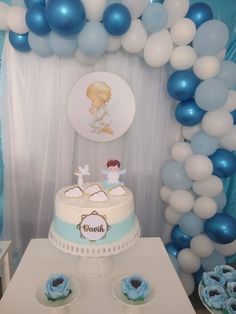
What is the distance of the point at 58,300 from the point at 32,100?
151 cm

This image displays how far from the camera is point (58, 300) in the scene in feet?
3.72

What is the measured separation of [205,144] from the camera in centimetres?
199

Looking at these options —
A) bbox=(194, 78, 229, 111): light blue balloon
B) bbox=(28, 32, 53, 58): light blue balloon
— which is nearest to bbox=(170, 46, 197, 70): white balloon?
bbox=(194, 78, 229, 111): light blue balloon

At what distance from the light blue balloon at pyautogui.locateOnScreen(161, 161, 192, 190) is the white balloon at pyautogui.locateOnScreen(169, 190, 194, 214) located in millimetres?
42

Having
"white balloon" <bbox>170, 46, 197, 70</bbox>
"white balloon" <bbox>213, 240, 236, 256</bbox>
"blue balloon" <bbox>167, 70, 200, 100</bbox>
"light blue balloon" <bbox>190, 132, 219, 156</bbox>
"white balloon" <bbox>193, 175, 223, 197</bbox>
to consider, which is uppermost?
"white balloon" <bbox>170, 46, 197, 70</bbox>

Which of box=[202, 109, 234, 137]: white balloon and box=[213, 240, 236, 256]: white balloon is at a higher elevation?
box=[202, 109, 234, 137]: white balloon

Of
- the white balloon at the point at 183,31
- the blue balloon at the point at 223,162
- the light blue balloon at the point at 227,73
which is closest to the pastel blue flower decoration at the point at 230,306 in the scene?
the blue balloon at the point at 223,162

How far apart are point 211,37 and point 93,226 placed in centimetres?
125

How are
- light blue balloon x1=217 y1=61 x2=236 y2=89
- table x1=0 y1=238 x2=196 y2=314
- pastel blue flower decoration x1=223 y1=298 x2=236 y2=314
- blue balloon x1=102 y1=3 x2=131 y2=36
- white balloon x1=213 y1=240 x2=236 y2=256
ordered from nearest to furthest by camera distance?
pastel blue flower decoration x1=223 y1=298 x2=236 y2=314, table x1=0 y1=238 x2=196 y2=314, blue balloon x1=102 y1=3 x2=131 y2=36, light blue balloon x1=217 y1=61 x2=236 y2=89, white balloon x1=213 y1=240 x2=236 y2=256

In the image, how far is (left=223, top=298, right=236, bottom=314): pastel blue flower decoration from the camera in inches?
41.4

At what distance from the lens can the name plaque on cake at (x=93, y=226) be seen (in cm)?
124

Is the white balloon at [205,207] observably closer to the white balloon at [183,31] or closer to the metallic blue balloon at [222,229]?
the metallic blue balloon at [222,229]

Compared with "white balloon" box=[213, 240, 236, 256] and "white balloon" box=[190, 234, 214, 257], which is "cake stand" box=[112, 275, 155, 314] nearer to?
"white balloon" box=[190, 234, 214, 257]

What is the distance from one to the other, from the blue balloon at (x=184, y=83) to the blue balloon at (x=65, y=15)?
2.14 feet
